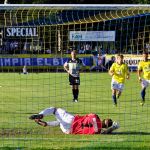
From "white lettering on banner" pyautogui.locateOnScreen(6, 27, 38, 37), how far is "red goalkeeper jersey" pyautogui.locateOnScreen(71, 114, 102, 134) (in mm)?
2175

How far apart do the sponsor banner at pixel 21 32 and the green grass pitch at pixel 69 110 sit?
2.21 m

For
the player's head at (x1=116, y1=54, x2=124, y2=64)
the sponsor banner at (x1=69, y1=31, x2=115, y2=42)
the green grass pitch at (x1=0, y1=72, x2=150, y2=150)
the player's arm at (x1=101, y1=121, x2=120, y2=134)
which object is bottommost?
the green grass pitch at (x1=0, y1=72, x2=150, y2=150)

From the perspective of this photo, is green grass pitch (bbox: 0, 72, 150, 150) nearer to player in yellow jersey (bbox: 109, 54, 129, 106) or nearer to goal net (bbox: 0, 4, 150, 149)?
goal net (bbox: 0, 4, 150, 149)

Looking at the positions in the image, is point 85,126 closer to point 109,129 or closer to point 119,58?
point 109,129

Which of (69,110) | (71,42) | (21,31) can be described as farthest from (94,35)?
(69,110)

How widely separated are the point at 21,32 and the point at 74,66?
8969mm

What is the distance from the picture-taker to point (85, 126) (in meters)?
13.8

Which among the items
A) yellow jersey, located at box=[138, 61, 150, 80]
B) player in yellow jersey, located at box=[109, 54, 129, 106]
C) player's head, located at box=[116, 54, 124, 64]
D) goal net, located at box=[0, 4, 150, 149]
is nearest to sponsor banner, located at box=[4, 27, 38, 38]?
goal net, located at box=[0, 4, 150, 149]

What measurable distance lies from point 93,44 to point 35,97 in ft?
35.9

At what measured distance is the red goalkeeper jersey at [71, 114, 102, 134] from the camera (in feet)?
45.1

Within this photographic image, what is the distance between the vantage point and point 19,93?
25.4 meters

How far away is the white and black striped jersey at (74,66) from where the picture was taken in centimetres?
2239

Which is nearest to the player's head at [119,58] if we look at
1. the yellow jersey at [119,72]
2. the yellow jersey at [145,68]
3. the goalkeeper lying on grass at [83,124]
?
the yellow jersey at [119,72]

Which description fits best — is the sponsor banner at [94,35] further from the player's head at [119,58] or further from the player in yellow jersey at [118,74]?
the player in yellow jersey at [118,74]
